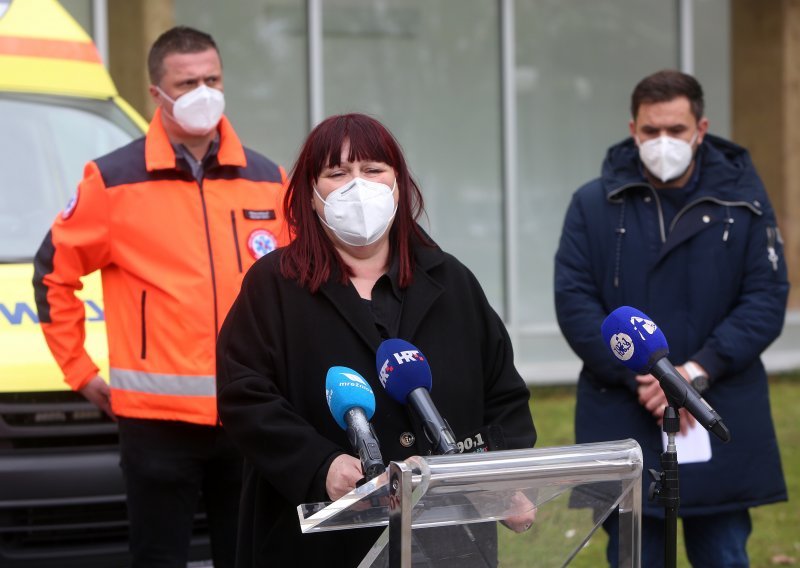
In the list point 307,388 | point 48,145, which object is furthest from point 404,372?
point 48,145

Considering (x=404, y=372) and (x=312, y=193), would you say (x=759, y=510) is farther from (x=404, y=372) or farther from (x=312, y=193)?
(x=404, y=372)

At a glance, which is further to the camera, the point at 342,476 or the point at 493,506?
the point at 342,476

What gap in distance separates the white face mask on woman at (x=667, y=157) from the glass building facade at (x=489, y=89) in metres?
6.74

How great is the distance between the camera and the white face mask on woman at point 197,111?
426 cm

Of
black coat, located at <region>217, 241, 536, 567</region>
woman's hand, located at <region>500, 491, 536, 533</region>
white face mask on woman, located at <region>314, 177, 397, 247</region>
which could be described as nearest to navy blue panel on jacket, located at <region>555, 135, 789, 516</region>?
black coat, located at <region>217, 241, 536, 567</region>

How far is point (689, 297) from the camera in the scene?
4.21 meters

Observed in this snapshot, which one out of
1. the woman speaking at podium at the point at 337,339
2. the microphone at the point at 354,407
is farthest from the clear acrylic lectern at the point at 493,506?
the woman speaking at podium at the point at 337,339

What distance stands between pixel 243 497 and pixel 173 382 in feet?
3.32

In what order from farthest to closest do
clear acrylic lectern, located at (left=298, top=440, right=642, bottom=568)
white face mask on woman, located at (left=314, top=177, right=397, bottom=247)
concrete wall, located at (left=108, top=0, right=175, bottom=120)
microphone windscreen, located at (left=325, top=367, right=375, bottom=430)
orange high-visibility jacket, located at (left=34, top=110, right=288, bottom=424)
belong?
concrete wall, located at (left=108, top=0, right=175, bottom=120) < orange high-visibility jacket, located at (left=34, top=110, right=288, bottom=424) < white face mask on woman, located at (left=314, top=177, right=397, bottom=247) < microphone windscreen, located at (left=325, top=367, right=375, bottom=430) < clear acrylic lectern, located at (left=298, top=440, right=642, bottom=568)

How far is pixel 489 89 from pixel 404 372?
9124mm

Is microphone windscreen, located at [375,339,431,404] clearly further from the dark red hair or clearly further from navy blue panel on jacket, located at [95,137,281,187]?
navy blue panel on jacket, located at [95,137,281,187]

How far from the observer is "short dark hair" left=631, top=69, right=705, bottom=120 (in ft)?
14.0

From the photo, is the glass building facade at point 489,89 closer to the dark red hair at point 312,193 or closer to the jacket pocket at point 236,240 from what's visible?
the jacket pocket at point 236,240

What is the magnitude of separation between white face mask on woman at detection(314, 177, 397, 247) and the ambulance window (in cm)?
296
